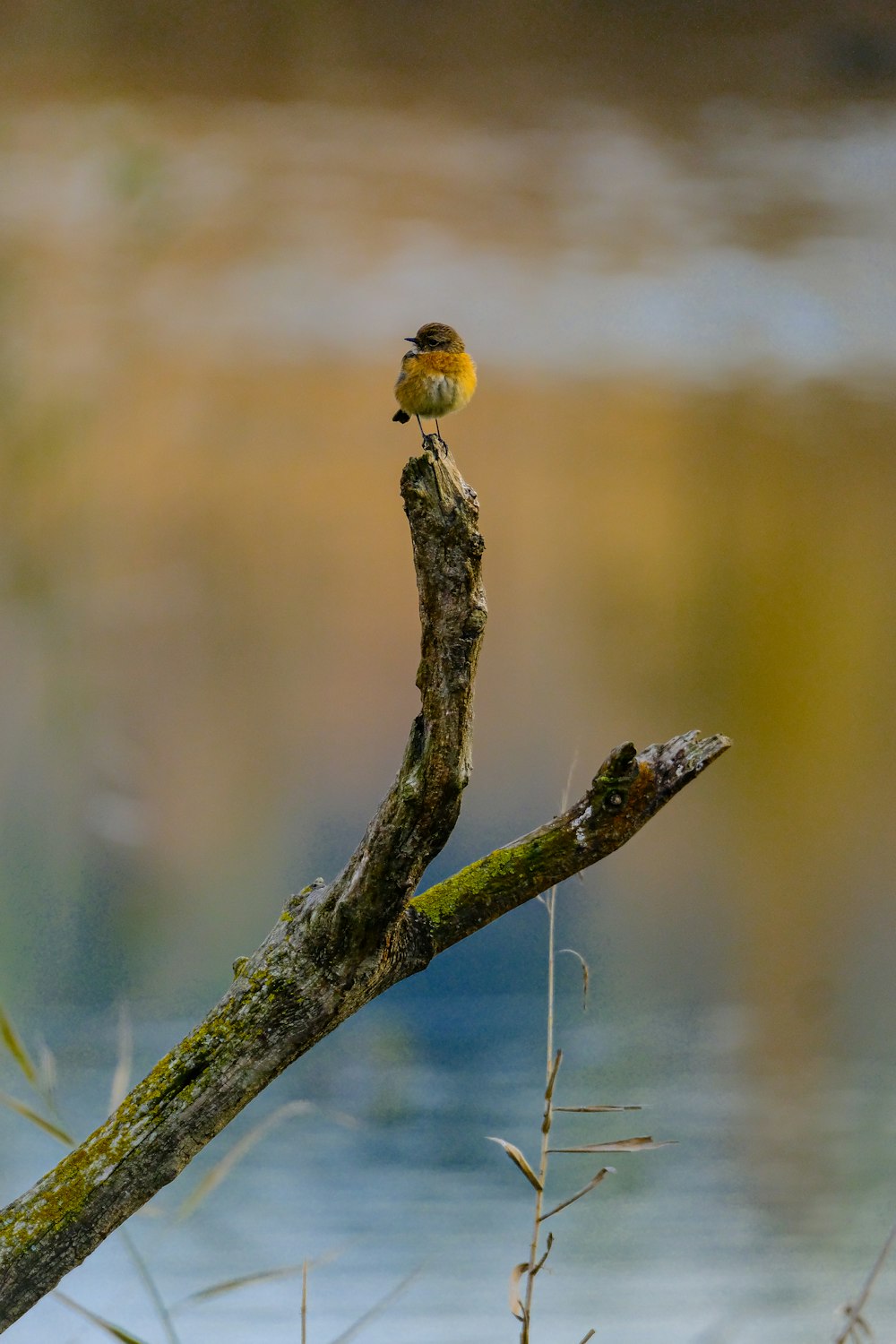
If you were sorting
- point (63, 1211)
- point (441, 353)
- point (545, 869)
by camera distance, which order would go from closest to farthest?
point (63, 1211), point (545, 869), point (441, 353)

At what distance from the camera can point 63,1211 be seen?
1.25 meters

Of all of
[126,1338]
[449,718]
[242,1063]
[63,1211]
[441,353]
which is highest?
[441,353]

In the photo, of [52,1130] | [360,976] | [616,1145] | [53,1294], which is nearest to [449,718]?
[360,976]

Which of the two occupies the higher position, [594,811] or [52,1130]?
[594,811]

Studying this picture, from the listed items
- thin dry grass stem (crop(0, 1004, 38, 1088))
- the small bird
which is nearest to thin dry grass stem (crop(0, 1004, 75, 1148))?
thin dry grass stem (crop(0, 1004, 38, 1088))

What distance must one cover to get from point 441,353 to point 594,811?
0.94 metres

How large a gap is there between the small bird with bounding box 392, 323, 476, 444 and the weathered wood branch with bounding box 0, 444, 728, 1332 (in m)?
0.60

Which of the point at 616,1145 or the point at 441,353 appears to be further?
the point at 441,353

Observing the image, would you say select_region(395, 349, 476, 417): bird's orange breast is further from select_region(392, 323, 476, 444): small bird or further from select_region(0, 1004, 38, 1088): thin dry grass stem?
select_region(0, 1004, 38, 1088): thin dry grass stem

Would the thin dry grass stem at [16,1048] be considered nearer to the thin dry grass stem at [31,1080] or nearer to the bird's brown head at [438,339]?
the thin dry grass stem at [31,1080]

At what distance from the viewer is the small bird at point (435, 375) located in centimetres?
184

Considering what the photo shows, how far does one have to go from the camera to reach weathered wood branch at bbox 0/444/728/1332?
1254 millimetres

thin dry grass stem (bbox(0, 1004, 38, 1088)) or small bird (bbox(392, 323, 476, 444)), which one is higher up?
small bird (bbox(392, 323, 476, 444))

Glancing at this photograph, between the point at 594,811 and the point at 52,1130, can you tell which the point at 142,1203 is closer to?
the point at 52,1130
